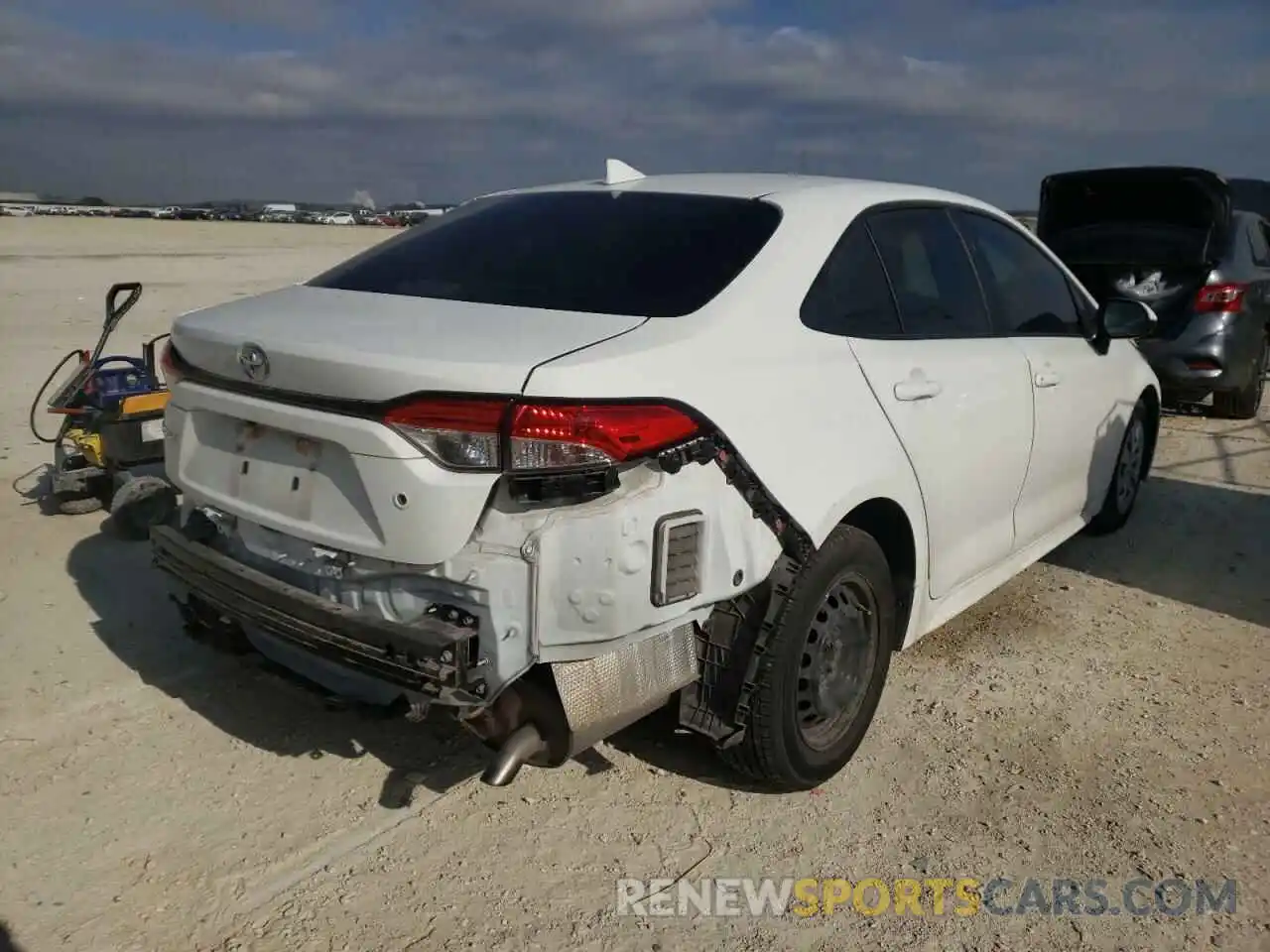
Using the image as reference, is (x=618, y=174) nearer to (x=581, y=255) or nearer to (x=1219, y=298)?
(x=581, y=255)

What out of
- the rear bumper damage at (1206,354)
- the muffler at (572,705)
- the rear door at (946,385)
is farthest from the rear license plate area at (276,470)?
the rear bumper damage at (1206,354)

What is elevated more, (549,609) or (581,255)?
(581,255)

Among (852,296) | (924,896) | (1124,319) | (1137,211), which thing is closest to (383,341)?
(852,296)

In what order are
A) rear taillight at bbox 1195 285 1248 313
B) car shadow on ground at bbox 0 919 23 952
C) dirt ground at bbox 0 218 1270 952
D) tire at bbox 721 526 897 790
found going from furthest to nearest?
rear taillight at bbox 1195 285 1248 313
tire at bbox 721 526 897 790
dirt ground at bbox 0 218 1270 952
car shadow on ground at bbox 0 919 23 952

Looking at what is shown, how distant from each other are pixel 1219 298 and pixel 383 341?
7.34 m

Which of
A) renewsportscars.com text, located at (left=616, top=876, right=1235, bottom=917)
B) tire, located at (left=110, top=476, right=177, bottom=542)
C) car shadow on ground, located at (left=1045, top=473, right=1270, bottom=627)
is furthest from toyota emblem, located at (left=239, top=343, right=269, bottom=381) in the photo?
car shadow on ground, located at (left=1045, top=473, right=1270, bottom=627)

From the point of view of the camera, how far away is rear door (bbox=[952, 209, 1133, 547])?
4070mm

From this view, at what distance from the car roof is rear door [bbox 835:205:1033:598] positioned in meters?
0.07

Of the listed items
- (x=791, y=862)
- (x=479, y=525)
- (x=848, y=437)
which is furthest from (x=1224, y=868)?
(x=479, y=525)

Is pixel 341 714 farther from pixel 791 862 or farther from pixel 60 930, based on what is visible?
pixel 791 862

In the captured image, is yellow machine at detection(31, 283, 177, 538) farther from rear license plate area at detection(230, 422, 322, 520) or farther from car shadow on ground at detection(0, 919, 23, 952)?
car shadow on ground at detection(0, 919, 23, 952)

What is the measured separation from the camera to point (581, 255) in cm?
311

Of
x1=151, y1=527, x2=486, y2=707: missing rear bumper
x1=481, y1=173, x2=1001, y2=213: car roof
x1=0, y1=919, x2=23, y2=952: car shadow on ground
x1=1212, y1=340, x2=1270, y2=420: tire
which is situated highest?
x1=481, y1=173, x2=1001, y2=213: car roof

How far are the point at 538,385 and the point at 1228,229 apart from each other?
25.0 feet
